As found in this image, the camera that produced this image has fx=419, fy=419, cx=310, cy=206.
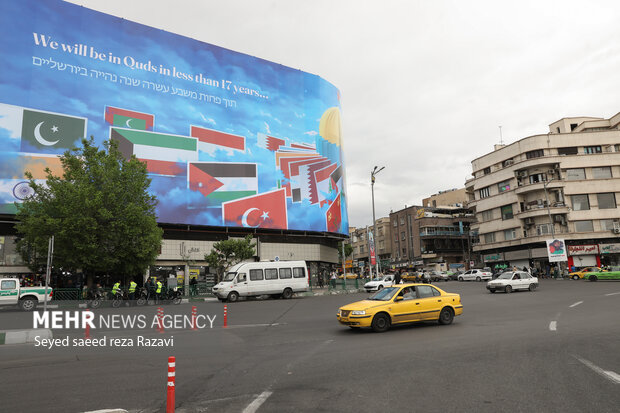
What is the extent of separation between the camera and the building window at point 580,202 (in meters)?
55.5

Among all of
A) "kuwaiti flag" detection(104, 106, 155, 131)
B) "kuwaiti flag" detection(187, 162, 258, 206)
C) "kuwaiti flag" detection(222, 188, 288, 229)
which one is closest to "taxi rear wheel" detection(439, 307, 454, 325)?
"kuwaiti flag" detection(222, 188, 288, 229)

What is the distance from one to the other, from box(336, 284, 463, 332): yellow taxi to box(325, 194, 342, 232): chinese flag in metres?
35.5

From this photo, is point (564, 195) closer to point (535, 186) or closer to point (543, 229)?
point (535, 186)

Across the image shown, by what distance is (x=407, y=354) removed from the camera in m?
8.56

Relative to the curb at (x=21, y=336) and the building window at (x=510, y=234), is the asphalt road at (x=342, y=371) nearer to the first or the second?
the curb at (x=21, y=336)

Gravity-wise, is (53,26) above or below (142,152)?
above

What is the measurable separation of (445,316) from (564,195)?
51.6 meters

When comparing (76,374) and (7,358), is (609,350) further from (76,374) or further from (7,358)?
(7,358)

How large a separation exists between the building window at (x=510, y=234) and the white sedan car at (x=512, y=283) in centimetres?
3410

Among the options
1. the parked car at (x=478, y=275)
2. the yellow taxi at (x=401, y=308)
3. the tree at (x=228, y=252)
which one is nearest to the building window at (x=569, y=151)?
the parked car at (x=478, y=275)

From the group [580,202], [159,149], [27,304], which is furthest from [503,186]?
[27,304]

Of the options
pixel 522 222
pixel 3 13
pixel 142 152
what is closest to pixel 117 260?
pixel 142 152

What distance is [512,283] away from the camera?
91.1 ft

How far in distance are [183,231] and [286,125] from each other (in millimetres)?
16774
